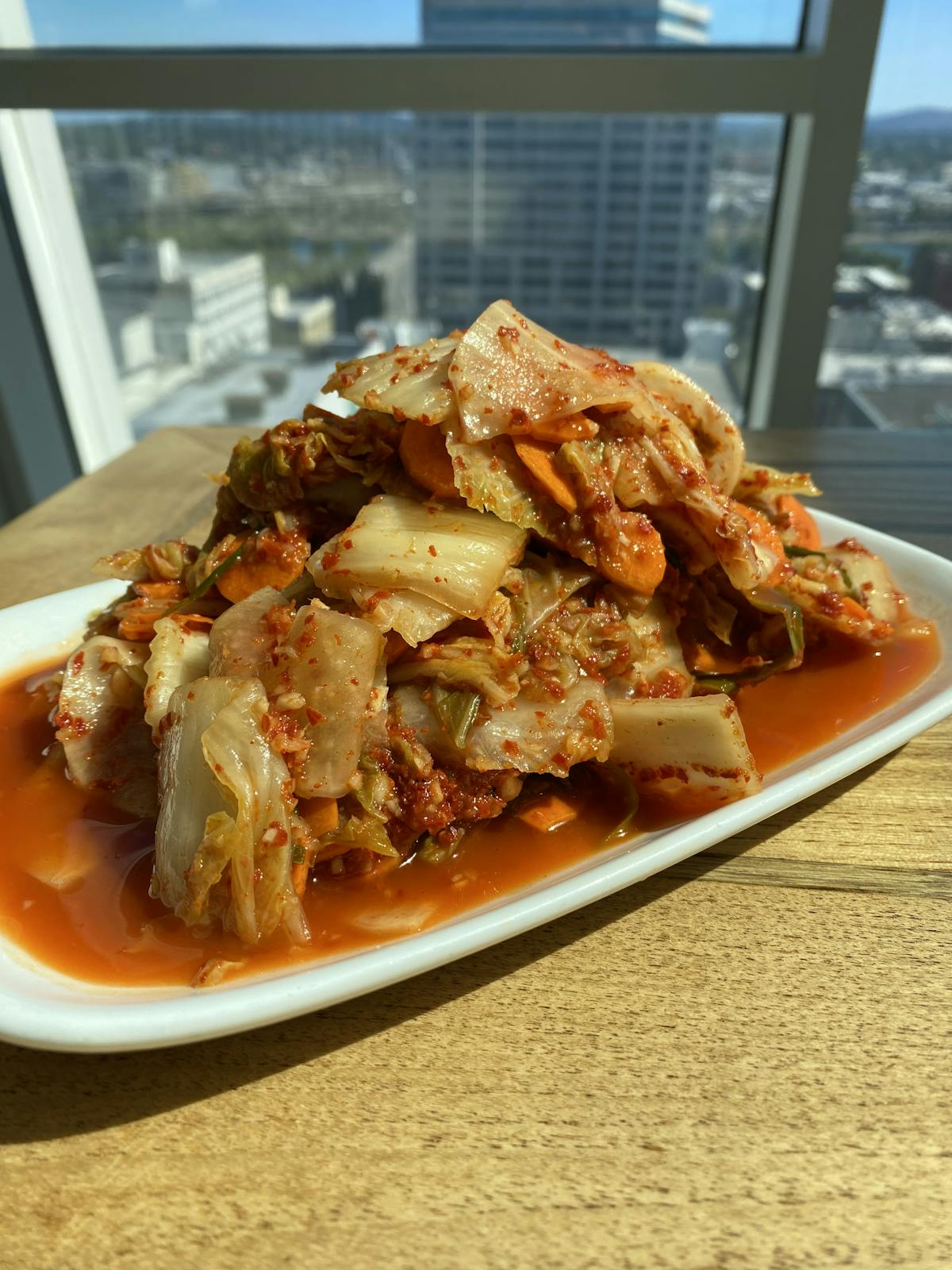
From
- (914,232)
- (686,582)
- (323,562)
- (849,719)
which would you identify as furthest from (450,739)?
(914,232)

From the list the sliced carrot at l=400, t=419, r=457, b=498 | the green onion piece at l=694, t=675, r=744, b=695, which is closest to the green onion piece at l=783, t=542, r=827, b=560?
the green onion piece at l=694, t=675, r=744, b=695

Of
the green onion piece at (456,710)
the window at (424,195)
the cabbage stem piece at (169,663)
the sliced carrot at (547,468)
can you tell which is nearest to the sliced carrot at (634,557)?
the sliced carrot at (547,468)

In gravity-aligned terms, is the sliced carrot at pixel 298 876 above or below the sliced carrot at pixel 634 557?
below

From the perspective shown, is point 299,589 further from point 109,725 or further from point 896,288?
point 896,288

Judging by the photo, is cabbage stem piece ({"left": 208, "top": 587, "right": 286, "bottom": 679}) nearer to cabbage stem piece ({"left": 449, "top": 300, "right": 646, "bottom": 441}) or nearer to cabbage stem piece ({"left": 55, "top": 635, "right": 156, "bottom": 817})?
cabbage stem piece ({"left": 55, "top": 635, "right": 156, "bottom": 817})

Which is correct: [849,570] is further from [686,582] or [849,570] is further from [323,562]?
[323,562]

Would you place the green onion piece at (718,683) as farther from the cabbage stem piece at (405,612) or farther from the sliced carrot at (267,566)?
the sliced carrot at (267,566)
